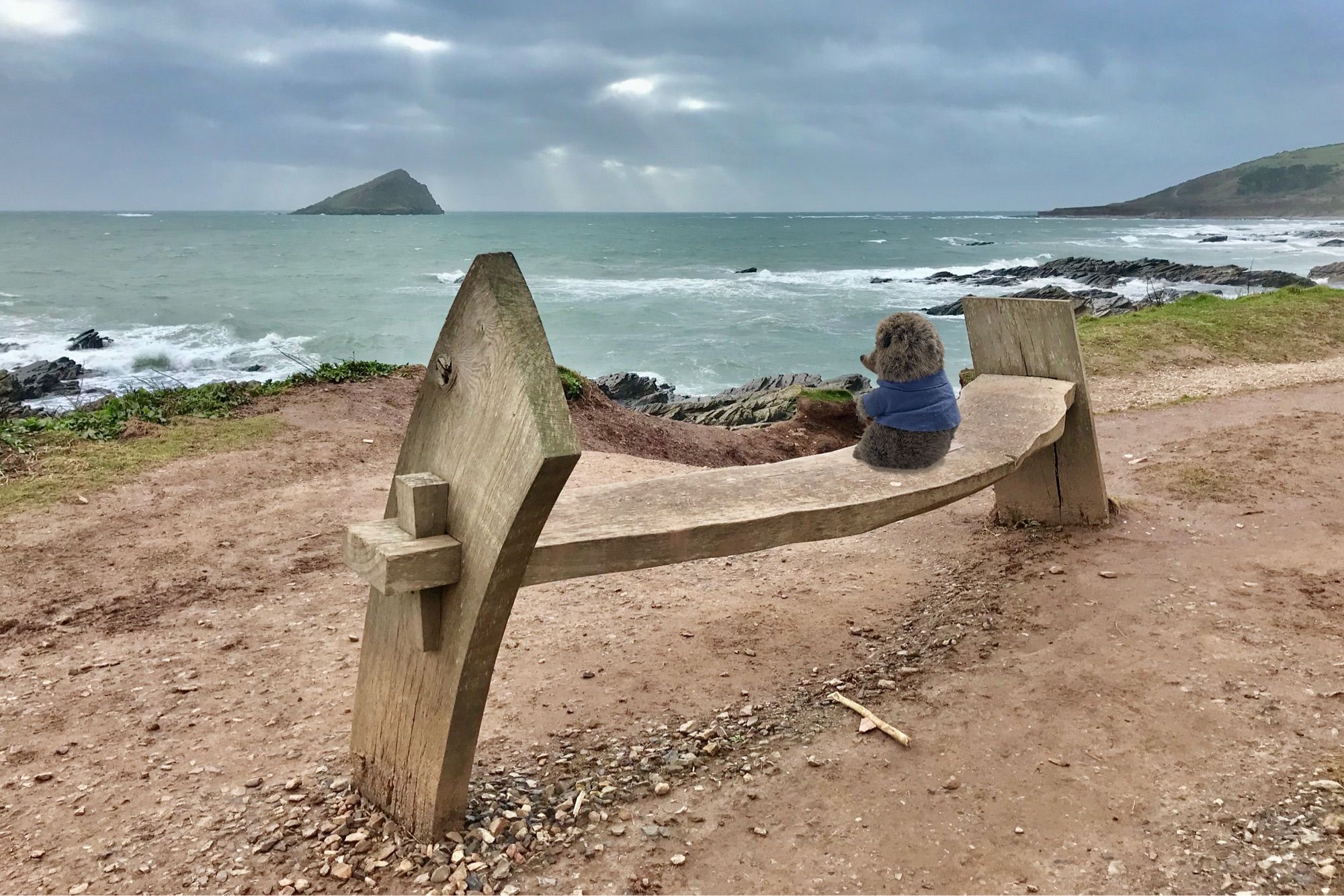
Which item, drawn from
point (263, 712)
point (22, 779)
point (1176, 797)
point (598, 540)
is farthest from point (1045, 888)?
point (22, 779)

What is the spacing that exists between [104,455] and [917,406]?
21.0 ft

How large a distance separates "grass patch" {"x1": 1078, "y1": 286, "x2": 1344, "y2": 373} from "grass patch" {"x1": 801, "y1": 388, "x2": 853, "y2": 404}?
3010mm

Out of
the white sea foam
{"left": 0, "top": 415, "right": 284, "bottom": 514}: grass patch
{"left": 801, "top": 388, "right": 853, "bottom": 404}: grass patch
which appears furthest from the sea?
{"left": 0, "top": 415, "right": 284, "bottom": 514}: grass patch

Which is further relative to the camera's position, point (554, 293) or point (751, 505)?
point (554, 293)

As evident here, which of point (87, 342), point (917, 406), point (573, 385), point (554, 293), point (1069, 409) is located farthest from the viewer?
point (554, 293)

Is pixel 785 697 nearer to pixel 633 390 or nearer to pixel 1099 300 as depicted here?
pixel 633 390

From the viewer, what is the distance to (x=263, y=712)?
3594mm

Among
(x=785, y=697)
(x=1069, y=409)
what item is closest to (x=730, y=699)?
(x=785, y=697)

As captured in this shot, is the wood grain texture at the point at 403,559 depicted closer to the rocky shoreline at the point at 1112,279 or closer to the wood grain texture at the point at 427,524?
the wood grain texture at the point at 427,524

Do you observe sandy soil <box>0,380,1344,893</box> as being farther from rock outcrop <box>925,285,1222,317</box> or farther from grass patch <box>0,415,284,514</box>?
rock outcrop <box>925,285,1222,317</box>

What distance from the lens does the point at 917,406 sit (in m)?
3.79

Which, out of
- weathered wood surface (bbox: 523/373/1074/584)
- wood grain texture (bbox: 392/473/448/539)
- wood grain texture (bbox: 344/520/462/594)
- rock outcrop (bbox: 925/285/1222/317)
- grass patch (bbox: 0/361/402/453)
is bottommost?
weathered wood surface (bbox: 523/373/1074/584)

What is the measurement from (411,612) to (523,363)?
0.87 m

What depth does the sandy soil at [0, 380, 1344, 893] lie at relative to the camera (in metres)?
2.62
